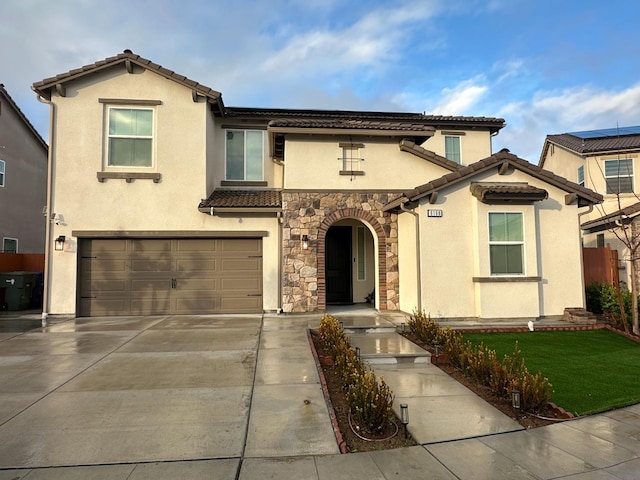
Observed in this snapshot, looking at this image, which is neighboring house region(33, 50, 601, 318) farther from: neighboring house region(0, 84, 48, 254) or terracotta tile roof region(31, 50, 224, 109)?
neighboring house region(0, 84, 48, 254)

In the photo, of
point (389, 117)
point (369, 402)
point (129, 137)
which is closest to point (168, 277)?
point (129, 137)

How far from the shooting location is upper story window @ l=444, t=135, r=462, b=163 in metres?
15.5

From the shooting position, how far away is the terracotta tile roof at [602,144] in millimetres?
15898

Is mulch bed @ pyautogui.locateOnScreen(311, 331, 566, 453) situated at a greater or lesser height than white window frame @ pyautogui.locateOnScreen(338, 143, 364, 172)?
lesser

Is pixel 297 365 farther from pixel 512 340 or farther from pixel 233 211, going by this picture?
pixel 233 211

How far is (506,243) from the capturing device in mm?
10016

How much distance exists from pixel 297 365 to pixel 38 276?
1158cm

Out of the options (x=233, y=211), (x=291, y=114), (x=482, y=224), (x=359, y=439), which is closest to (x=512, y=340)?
(x=482, y=224)

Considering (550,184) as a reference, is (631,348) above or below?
below

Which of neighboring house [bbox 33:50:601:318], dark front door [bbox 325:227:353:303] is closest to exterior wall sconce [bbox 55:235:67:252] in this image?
neighboring house [bbox 33:50:601:318]

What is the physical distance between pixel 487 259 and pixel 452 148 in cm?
710

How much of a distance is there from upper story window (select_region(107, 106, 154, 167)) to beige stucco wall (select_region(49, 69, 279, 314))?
0.84 ft

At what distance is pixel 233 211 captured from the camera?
11469 millimetres

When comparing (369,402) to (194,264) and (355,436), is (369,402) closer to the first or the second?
(355,436)
